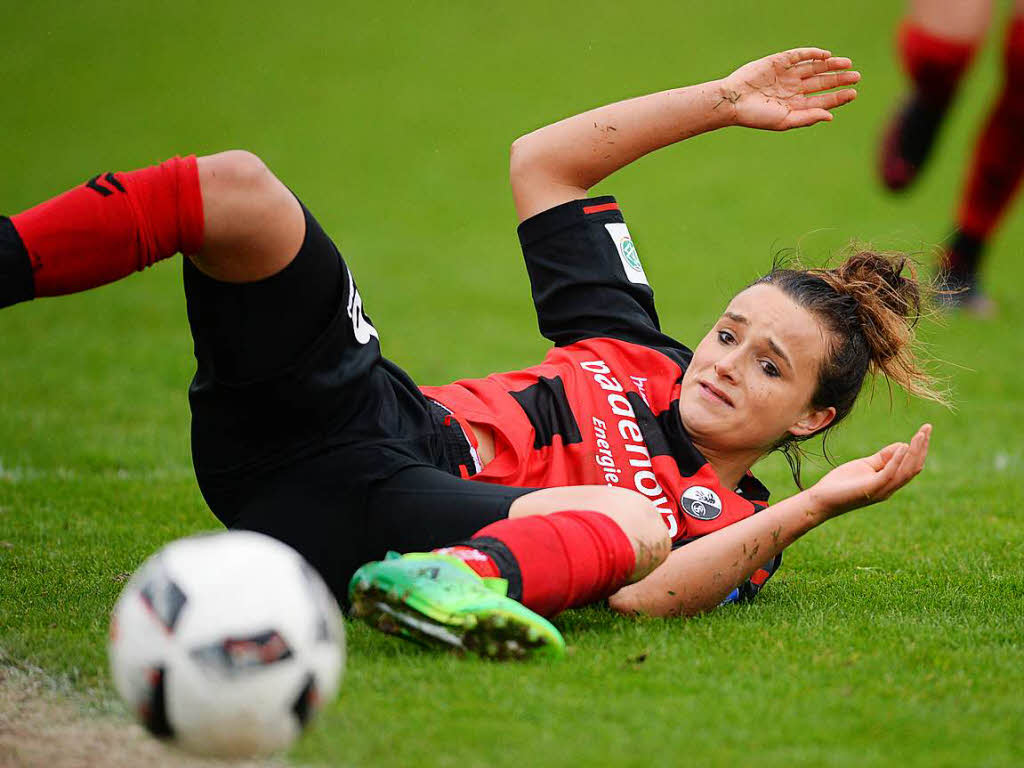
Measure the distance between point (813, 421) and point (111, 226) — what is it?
5.88 ft

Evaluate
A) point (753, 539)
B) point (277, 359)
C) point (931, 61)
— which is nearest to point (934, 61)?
point (931, 61)

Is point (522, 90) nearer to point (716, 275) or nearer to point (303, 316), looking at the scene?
point (716, 275)

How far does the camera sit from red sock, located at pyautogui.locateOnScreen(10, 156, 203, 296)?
98.3 inches

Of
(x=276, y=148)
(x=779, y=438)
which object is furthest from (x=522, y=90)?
(x=779, y=438)

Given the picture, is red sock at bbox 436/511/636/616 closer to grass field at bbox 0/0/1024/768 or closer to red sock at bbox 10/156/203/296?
grass field at bbox 0/0/1024/768

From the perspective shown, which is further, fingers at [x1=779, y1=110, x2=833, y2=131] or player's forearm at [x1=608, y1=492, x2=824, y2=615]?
fingers at [x1=779, y1=110, x2=833, y2=131]

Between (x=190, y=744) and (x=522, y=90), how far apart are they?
17.0 m

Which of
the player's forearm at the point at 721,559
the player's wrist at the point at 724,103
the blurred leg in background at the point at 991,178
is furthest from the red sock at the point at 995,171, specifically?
the player's forearm at the point at 721,559

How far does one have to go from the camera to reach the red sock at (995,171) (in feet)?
28.8

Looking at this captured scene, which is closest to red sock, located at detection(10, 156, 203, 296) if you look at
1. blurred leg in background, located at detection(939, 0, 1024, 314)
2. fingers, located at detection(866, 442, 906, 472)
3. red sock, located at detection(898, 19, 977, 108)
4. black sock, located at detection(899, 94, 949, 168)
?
fingers, located at detection(866, 442, 906, 472)

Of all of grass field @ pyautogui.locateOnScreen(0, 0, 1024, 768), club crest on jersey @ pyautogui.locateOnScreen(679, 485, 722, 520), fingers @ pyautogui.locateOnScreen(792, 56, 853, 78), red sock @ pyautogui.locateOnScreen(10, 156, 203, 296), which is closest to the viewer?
grass field @ pyautogui.locateOnScreen(0, 0, 1024, 768)

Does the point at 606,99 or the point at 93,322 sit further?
the point at 606,99

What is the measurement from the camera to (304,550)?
2.94 metres

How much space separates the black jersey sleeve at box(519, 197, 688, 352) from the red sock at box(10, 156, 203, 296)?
1.20m
